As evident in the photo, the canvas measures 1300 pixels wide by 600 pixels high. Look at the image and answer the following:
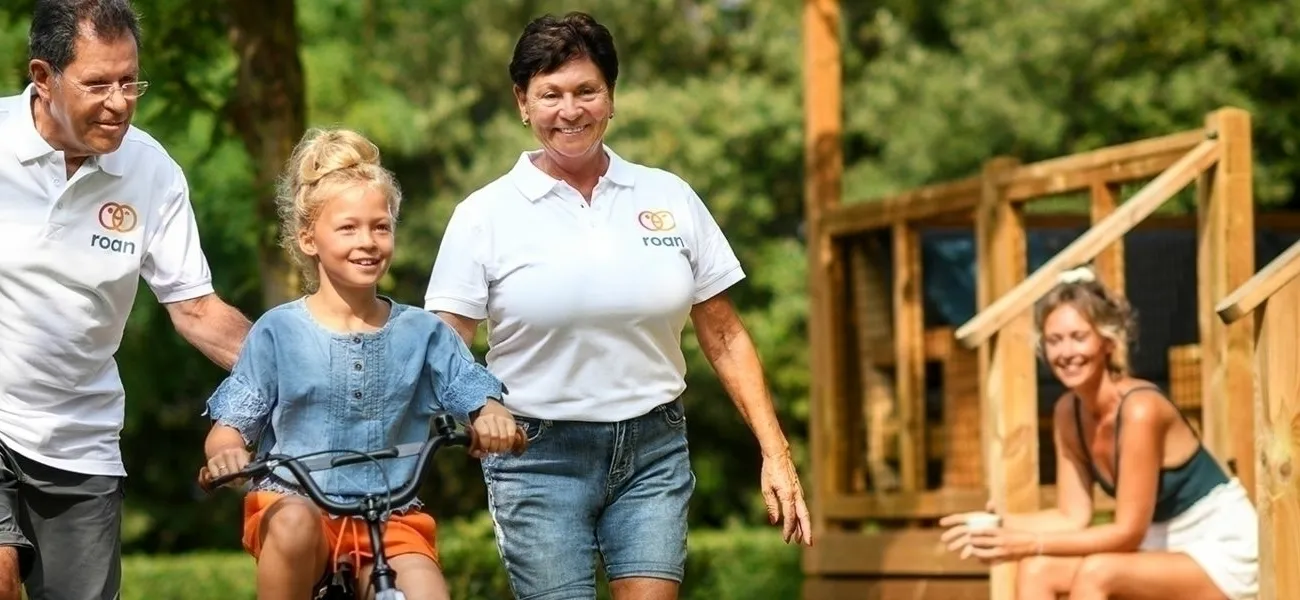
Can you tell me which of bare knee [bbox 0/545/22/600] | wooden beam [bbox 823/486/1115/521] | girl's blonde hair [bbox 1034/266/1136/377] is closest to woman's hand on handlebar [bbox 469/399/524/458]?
bare knee [bbox 0/545/22/600]

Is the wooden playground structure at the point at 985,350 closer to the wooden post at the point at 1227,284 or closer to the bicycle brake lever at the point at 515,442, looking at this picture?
the wooden post at the point at 1227,284

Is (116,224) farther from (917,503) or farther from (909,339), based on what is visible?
(909,339)

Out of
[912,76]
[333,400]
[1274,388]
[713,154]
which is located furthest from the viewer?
[713,154]

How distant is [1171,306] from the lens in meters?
11.4

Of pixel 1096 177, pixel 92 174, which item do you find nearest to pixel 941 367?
pixel 1096 177

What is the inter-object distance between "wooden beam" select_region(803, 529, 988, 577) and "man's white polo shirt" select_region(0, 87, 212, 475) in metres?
5.21

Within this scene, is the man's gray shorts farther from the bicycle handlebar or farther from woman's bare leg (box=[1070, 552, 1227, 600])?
woman's bare leg (box=[1070, 552, 1227, 600])

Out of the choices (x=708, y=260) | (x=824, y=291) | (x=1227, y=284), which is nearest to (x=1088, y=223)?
(x=824, y=291)

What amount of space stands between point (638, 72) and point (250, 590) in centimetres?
1175

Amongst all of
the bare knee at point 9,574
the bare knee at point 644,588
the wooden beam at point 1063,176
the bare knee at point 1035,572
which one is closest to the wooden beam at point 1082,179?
the wooden beam at point 1063,176

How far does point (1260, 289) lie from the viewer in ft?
19.9

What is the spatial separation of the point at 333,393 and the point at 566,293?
67cm

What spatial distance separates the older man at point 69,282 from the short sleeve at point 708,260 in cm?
121

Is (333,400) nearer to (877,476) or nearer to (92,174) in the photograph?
(92,174)
